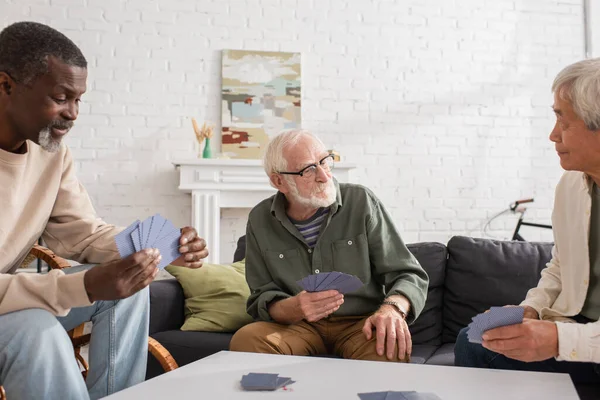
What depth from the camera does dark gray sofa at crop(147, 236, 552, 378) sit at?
2537mm

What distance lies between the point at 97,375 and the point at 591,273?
1400 millimetres

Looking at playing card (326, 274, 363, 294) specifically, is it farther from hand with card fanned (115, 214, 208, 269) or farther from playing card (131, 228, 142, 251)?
playing card (131, 228, 142, 251)

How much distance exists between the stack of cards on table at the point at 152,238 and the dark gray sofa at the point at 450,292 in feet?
2.77

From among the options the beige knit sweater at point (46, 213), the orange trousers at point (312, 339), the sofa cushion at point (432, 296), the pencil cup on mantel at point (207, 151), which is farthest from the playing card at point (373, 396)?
the pencil cup on mantel at point (207, 151)

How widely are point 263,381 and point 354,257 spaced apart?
3.06 ft

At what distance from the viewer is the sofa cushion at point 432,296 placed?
2645mm

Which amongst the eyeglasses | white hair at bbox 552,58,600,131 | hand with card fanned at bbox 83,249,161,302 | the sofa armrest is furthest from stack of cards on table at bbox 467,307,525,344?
the sofa armrest

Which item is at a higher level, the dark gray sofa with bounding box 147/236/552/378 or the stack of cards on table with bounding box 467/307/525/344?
the stack of cards on table with bounding box 467/307/525/344

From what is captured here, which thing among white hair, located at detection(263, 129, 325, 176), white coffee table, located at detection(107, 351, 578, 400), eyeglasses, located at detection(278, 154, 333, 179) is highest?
white hair, located at detection(263, 129, 325, 176)

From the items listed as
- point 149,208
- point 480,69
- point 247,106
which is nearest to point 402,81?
point 480,69

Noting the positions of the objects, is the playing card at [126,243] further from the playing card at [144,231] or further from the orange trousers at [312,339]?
the orange trousers at [312,339]

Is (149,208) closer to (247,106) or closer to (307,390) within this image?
(247,106)

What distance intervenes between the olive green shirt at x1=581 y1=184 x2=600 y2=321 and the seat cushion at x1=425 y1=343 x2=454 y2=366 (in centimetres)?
Result: 65

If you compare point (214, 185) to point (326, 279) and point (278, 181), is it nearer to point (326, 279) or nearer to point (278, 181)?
point (278, 181)
